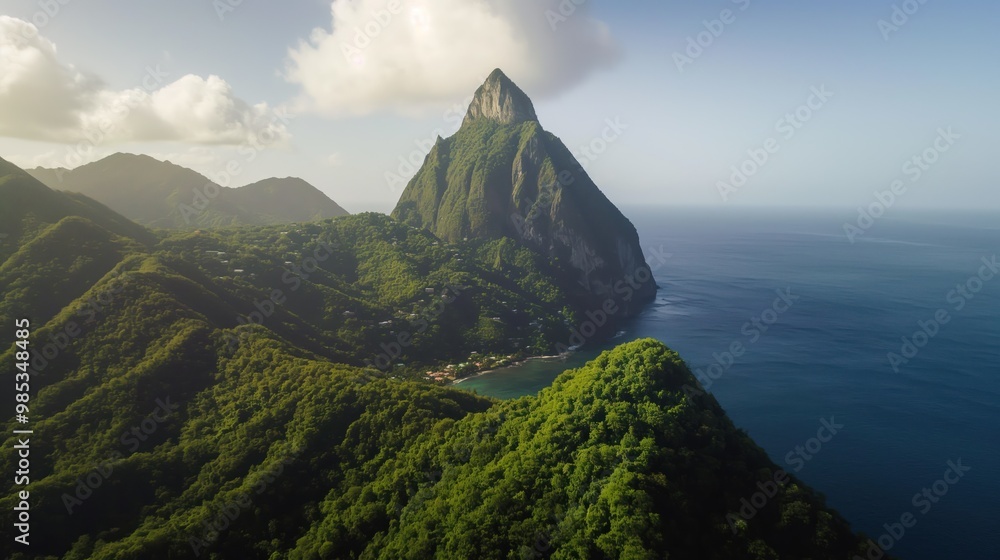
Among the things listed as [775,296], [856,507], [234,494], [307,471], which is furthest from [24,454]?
[775,296]

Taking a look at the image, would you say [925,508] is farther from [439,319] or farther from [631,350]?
[439,319]

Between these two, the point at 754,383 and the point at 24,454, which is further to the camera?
the point at 754,383
